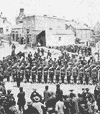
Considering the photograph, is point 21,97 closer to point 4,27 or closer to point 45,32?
point 45,32

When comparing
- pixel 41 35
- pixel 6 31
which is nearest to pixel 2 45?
pixel 41 35

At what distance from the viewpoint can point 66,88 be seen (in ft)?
68.0

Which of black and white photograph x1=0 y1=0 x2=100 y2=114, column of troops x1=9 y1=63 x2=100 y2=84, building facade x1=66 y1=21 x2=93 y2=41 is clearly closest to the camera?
black and white photograph x1=0 y1=0 x2=100 y2=114

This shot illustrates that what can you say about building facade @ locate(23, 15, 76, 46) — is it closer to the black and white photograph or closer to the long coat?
the black and white photograph

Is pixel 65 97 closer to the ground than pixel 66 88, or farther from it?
farther from it

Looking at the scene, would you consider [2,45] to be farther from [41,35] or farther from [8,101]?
[8,101]

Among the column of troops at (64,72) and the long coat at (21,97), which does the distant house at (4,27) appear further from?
the long coat at (21,97)

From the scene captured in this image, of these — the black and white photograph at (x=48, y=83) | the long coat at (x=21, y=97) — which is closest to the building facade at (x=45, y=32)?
the black and white photograph at (x=48, y=83)

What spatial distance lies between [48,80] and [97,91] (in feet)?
31.0

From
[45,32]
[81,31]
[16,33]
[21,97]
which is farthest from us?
[81,31]

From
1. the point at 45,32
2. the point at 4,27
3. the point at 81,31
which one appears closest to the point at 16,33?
the point at 4,27

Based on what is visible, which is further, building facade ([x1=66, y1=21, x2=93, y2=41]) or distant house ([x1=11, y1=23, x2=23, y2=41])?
building facade ([x1=66, y1=21, x2=93, y2=41])

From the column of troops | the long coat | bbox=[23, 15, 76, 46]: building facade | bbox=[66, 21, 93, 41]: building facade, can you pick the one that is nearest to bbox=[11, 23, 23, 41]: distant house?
bbox=[23, 15, 76, 46]: building facade

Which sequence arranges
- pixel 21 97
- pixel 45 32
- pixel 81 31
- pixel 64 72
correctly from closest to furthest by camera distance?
pixel 21 97
pixel 64 72
pixel 45 32
pixel 81 31
